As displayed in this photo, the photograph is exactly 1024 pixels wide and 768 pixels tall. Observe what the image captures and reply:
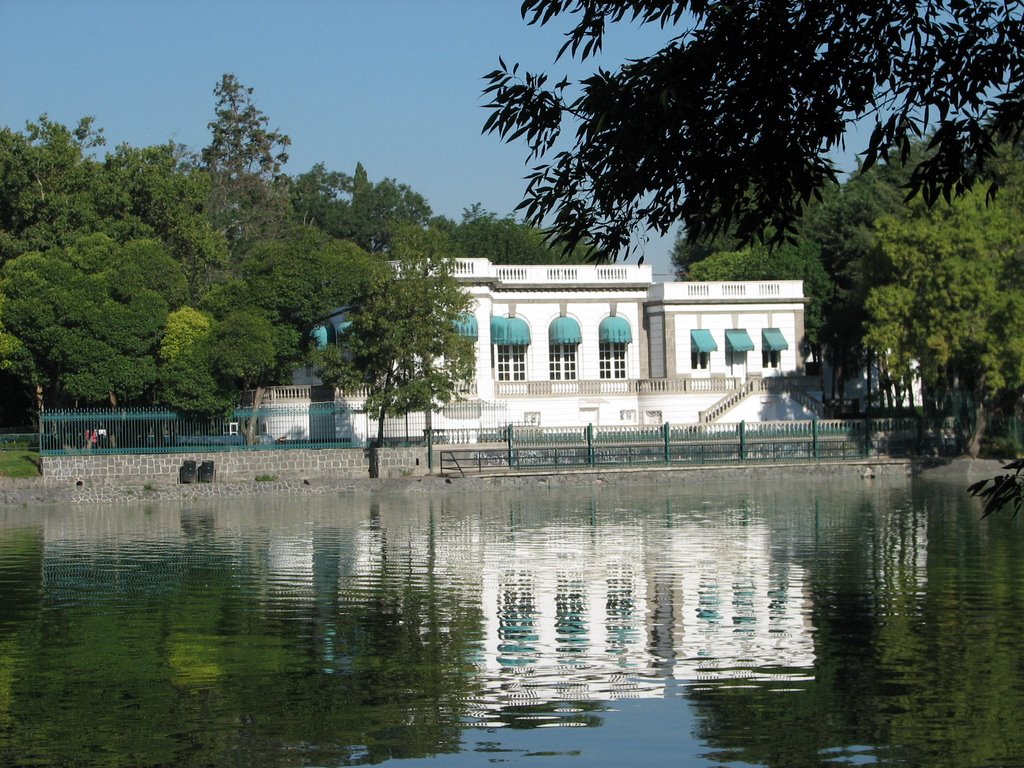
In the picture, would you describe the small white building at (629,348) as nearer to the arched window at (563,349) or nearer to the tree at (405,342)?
the arched window at (563,349)

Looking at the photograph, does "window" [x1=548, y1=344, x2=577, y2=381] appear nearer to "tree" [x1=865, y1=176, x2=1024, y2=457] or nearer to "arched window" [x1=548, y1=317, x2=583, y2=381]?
"arched window" [x1=548, y1=317, x2=583, y2=381]

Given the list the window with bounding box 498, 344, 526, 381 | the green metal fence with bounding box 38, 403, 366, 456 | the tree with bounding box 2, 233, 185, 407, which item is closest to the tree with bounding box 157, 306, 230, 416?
the green metal fence with bounding box 38, 403, 366, 456

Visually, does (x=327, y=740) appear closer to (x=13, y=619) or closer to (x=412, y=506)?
(x=13, y=619)

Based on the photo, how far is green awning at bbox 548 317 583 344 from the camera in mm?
53906

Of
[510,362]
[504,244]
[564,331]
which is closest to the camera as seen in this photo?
[564,331]

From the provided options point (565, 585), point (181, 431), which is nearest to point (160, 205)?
point (181, 431)

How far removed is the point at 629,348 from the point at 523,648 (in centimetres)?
4244

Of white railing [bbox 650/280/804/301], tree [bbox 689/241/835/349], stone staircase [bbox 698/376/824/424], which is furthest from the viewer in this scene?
tree [bbox 689/241/835/349]

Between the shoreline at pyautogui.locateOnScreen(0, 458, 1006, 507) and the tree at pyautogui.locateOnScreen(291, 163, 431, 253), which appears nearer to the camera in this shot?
Answer: the shoreline at pyautogui.locateOnScreen(0, 458, 1006, 507)

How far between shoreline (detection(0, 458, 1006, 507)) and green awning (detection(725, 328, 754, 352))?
12.8 metres

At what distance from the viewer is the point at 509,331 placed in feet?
175

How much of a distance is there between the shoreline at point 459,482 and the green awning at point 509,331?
515 inches

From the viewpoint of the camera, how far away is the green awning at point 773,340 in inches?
2165

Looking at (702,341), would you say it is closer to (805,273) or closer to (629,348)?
(629,348)
